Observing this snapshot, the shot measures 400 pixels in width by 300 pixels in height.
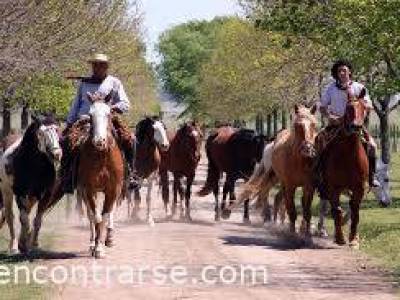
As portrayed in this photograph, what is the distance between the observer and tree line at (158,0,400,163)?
2003 centimetres

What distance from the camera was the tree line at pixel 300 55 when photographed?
20031mm

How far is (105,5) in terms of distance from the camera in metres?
34.5

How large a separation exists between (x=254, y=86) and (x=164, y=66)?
300ft

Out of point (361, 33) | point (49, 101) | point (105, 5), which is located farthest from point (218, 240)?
point (49, 101)

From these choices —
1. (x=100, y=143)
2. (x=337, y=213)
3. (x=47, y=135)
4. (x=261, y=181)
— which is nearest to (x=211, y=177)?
(x=261, y=181)

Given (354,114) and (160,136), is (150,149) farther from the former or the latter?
(354,114)

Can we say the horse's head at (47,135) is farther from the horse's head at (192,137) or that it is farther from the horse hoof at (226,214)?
the horse's head at (192,137)

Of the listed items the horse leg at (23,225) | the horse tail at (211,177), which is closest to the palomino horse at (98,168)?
the horse leg at (23,225)

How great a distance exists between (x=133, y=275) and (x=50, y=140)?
2.82 metres

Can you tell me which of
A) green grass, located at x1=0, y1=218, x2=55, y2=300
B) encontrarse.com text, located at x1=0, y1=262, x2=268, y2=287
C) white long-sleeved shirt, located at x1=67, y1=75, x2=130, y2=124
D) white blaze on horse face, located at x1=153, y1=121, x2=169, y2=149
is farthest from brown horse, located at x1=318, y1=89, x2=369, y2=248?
white blaze on horse face, located at x1=153, y1=121, x2=169, y2=149

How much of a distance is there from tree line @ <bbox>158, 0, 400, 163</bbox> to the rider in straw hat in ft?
20.9

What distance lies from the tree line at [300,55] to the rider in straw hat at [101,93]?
20.9 ft

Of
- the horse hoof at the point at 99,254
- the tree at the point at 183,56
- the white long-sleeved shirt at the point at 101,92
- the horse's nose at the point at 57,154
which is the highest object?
the tree at the point at 183,56

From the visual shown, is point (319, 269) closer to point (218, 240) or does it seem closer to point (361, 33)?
point (218, 240)
